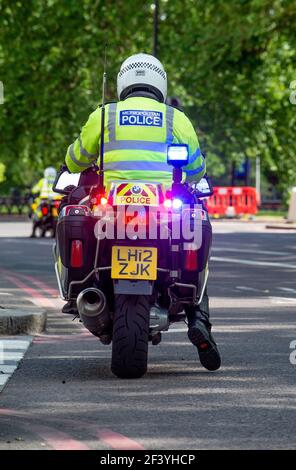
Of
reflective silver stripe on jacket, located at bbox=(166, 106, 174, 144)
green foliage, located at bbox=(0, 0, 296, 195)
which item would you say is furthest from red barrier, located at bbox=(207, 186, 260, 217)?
reflective silver stripe on jacket, located at bbox=(166, 106, 174, 144)

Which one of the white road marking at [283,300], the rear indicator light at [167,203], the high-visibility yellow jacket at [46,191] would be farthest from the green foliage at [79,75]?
the rear indicator light at [167,203]

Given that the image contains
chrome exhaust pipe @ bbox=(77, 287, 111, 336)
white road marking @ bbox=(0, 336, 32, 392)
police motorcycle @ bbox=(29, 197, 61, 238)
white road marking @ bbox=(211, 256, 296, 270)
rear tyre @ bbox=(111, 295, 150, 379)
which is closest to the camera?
rear tyre @ bbox=(111, 295, 150, 379)

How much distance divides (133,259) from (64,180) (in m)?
1.17

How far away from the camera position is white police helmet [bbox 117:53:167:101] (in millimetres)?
10773

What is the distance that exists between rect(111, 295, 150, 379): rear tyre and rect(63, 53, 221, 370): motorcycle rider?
0.49m

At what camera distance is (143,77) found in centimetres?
1078

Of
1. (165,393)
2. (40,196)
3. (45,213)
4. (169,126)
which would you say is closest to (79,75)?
(40,196)

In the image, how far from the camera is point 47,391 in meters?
9.47

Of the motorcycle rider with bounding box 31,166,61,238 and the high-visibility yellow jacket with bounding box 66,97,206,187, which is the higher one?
the high-visibility yellow jacket with bounding box 66,97,206,187

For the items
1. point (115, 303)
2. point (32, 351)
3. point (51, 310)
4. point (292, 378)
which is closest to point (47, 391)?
point (115, 303)

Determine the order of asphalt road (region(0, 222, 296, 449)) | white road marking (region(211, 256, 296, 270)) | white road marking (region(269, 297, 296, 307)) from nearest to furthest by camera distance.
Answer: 1. asphalt road (region(0, 222, 296, 449))
2. white road marking (region(269, 297, 296, 307))
3. white road marking (region(211, 256, 296, 270))

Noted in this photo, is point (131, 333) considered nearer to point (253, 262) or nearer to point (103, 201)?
point (103, 201)

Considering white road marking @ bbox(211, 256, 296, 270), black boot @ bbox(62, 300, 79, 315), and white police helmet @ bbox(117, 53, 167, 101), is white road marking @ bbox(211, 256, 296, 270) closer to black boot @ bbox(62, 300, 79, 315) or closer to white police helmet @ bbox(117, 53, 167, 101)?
white police helmet @ bbox(117, 53, 167, 101)

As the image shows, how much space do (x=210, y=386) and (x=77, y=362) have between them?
166 centimetres
